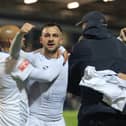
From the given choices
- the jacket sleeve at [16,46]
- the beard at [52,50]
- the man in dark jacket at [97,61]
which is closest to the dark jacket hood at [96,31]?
the man in dark jacket at [97,61]

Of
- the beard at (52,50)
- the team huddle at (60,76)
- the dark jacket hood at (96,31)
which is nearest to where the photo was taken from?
the team huddle at (60,76)

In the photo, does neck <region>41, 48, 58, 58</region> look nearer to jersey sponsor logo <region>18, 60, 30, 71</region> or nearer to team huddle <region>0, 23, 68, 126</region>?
team huddle <region>0, 23, 68, 126</region>

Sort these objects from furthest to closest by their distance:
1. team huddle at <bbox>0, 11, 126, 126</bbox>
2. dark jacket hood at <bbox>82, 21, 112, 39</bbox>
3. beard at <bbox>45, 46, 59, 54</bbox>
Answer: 1. beard at <bbox>45, 46, 59, 54</bbox>
2. dark jacket hood at <bbox>82, 21, 112, 39</bbox>
3. team huddle at <bbox>0, 11, 126, 126</bbox>

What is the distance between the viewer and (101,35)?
3.01 meters

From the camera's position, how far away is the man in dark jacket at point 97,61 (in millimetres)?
2898

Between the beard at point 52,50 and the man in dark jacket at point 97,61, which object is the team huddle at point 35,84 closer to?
the beard at point 52,50

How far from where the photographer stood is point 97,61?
2.96 m

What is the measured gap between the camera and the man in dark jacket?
290 centimetres

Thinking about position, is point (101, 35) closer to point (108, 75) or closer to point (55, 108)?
point (108, 75)

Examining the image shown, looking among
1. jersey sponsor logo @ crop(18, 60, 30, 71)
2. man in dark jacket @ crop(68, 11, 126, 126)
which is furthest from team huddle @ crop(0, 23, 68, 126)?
man in dark jacket @ crop(68, 11, 126, 126)

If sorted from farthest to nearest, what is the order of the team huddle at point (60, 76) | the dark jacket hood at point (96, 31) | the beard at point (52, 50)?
the beard at point (52, 50), the dark jacket hood at point (96, 31), the team huddle at point (60, 76)

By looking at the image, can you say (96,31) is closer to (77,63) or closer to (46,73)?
(77,63)

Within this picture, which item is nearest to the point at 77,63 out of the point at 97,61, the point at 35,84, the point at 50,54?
the point at 97,61

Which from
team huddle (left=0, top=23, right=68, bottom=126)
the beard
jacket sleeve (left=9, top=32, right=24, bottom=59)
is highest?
jacket sleeve (left=9, top=32, right=24, bottom=59)
